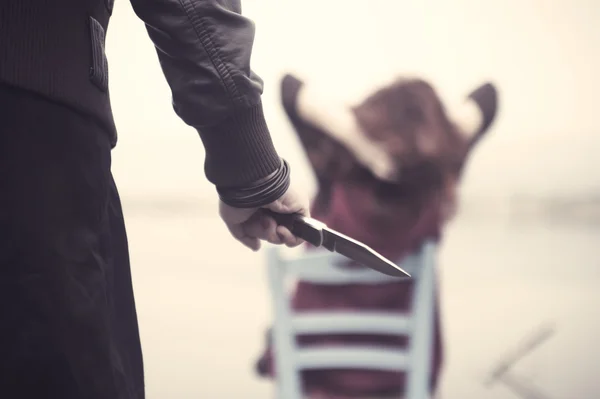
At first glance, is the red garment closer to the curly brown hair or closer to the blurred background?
the curly brown hair

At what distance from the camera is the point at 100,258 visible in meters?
0.38

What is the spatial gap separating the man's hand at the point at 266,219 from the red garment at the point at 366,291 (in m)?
0.72

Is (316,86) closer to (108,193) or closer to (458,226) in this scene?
(458,226)

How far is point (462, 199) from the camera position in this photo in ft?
5.93

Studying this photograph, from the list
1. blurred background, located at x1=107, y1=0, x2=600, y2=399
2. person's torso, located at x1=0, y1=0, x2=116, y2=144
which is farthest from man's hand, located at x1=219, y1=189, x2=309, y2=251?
blurred background, located at x1=107, y1=0, x2=600, y2=399

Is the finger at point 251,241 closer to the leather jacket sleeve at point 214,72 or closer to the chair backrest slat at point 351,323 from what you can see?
the leather jacket sleeve at point 214,72

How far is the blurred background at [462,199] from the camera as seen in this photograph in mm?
1770

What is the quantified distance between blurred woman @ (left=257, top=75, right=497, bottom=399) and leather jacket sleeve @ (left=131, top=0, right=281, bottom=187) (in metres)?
0.81

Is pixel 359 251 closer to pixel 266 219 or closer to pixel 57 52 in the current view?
pixel 266 219

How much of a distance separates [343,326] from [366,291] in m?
0.14

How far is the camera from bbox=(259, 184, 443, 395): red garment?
4.01 ft

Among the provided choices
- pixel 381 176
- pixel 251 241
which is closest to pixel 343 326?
pixel 381 176

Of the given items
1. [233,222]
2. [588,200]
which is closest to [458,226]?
[588,200]

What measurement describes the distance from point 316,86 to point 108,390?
145 cm
